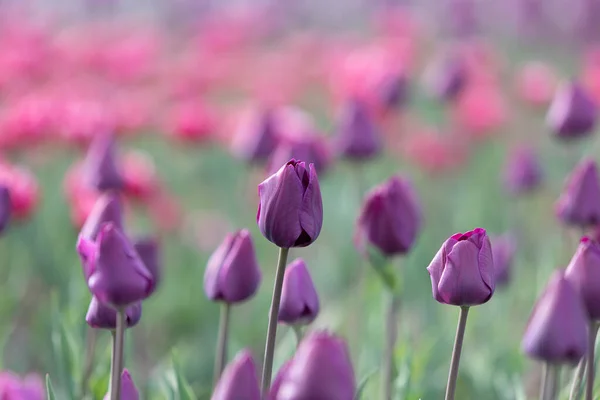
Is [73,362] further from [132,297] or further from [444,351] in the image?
[444,351]

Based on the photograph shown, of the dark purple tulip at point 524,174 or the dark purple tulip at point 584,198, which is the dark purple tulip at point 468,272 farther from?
the dark purple tulip at point 524,174

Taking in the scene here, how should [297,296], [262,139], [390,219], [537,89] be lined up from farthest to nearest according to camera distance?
[537,89] < [262,139] < [390,219] < [297,296]

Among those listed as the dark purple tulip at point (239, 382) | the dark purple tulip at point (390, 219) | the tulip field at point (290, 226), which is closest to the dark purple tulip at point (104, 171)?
the tulip field at point (290, 226)

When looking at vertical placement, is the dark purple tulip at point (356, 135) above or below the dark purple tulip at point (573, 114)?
below

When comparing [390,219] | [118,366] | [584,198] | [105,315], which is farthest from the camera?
[584,198]

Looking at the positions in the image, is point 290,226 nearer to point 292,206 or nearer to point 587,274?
point 292,206

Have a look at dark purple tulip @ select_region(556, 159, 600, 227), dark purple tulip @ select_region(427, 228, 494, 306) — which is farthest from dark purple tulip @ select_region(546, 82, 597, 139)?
dark purple tulip @ select_region(427, 228, 494, 306)

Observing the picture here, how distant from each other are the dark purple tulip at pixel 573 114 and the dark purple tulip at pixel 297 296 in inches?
47.7

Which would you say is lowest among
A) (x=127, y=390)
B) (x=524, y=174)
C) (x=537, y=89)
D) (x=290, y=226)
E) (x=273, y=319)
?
(x=127, y=390)

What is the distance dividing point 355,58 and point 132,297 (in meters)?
3.32

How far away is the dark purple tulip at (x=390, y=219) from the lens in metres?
1.39

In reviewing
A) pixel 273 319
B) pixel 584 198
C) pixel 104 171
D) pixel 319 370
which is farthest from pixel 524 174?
pixel 319 370

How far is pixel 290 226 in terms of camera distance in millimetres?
1025

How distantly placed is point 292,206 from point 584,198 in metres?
0.70
